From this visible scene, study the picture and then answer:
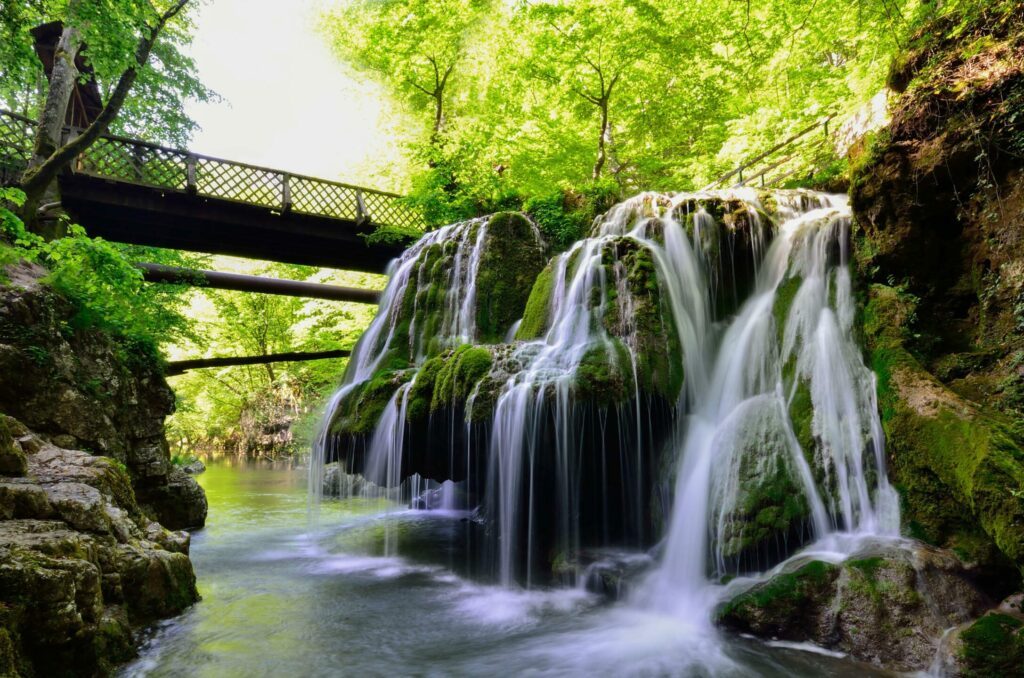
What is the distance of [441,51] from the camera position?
18672mm

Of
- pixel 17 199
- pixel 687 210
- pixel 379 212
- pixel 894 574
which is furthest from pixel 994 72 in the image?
pixel 379 212

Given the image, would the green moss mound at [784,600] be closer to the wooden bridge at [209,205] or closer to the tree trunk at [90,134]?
the tree trunk at [90,134]

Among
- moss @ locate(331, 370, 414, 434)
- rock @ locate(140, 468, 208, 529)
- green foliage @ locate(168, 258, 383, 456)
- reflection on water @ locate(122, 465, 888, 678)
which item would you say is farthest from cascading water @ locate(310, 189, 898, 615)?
green foliage @ locate(168, 258, 383, 456)

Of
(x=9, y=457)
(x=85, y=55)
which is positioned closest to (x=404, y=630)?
(x=9, y=457)

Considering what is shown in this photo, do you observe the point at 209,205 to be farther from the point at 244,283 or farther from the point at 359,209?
the point at 359,209

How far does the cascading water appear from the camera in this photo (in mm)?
5527

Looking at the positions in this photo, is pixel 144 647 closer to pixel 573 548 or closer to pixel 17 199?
pixel 573 548

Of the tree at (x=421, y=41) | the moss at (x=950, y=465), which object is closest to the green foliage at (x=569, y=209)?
the tree at (x=421, y=41)

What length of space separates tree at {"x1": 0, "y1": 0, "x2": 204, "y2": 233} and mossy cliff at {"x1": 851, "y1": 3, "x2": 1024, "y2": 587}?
1123cm

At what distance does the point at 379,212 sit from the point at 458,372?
1040 centimetres

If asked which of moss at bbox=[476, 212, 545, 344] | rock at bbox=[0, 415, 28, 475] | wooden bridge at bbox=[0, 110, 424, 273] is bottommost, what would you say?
rock at bbox=[0, 415, 28, 475]

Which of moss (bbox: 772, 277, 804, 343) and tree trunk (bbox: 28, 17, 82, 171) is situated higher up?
tree trunk (bbox: 28, 17, 82, 171)

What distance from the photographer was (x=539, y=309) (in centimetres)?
827

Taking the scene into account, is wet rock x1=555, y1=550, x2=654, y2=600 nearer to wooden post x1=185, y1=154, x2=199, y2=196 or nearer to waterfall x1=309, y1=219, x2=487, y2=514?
waterfall x1=309, y1=219, x2=487, y2=514
